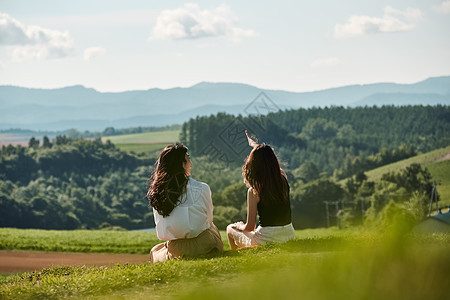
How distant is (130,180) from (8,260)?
131 metres

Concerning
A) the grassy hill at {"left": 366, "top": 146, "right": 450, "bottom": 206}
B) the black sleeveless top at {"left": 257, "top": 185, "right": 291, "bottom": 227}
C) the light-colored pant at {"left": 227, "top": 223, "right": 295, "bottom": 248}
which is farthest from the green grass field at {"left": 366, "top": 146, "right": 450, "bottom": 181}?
the black sleeveless top at {"left": 257, "top": 185, "right": 291, "bottom": 227}

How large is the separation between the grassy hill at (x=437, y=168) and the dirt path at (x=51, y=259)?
87.5 meters

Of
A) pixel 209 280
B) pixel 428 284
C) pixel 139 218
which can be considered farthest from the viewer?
pixel 139 218

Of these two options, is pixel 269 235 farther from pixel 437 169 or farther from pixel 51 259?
pixel 437 169

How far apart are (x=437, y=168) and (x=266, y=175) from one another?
406ft

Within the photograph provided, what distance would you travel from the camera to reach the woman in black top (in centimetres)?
872

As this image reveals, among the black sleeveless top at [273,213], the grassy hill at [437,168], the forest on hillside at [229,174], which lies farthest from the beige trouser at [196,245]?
the grassy hill at [437,168]

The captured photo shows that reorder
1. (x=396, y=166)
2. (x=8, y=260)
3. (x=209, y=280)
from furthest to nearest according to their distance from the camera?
(x=396, y=166) < (x=8, y=260) < (x=209, y=280)

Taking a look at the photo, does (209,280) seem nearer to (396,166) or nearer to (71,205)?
(71,205)

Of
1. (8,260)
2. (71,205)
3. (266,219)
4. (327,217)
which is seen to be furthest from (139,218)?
(266,219)

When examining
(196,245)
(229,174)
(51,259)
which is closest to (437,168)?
(229,174)

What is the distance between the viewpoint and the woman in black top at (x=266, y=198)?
28.6ft

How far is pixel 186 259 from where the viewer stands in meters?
8.28

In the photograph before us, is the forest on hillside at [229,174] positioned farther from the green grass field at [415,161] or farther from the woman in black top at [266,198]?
the woman in black top at [266,198]
